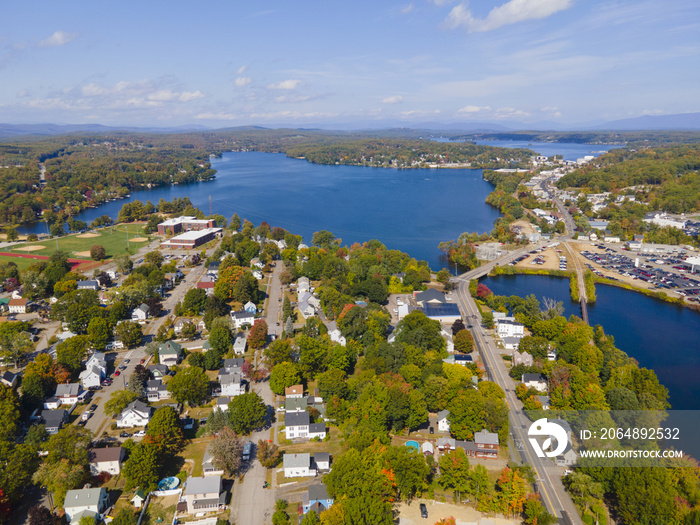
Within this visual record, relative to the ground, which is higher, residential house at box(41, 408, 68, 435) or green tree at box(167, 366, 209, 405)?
green tree at box(167, 366, 209, 405)

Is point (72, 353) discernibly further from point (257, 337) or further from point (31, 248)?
point (31, 248)

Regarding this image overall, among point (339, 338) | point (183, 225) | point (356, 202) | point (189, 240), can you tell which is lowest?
point (339, 338)

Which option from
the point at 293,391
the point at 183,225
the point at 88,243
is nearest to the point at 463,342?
the point at 293,391

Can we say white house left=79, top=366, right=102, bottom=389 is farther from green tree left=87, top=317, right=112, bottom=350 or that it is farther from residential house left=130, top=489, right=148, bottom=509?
residential house left=130, top=489, right=148, bottom=509

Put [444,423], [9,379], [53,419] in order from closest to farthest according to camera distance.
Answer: [53,419]
[444,423]
[9,379]

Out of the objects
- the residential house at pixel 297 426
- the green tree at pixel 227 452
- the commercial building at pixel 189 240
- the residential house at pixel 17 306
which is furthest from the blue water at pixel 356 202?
the green tree at pixel 227 452

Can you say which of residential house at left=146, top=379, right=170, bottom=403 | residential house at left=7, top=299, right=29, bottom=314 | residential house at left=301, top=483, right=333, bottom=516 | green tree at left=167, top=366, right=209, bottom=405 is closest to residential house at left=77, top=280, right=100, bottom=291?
residential house at left=7, top=299, right=29, bottom=314
